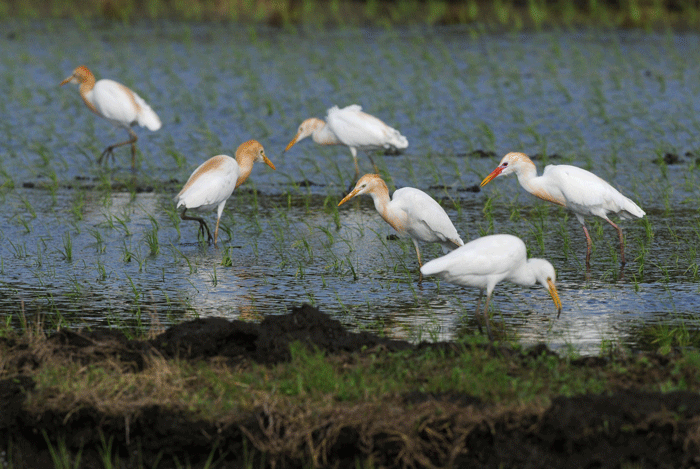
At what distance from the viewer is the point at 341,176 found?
1091 centimetres

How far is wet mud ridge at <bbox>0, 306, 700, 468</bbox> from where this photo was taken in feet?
13.4

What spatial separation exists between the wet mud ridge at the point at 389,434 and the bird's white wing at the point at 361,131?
260 inches

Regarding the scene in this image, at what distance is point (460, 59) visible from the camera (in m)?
20.1

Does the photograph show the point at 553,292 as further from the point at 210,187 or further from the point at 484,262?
the point at 210,187

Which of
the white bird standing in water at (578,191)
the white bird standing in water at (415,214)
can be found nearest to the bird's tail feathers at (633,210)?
the white bird standing in water at (578,191)

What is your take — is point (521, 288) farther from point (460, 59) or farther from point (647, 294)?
point (460, 59)

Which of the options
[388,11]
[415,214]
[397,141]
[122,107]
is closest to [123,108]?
[122,107]

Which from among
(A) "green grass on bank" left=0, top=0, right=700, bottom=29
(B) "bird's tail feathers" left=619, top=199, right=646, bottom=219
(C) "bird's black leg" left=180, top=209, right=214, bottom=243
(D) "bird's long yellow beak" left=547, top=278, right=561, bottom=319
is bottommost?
(D) "bird's long yellow beak" left=547, top=278, right=561, bottom=319

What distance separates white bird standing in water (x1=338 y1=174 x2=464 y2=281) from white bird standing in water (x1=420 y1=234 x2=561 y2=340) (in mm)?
1306

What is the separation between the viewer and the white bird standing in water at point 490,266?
5.64m

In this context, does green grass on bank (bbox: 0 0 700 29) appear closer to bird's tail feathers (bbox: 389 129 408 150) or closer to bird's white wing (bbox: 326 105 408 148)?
bird's white wing (bbox: 326 105 408 148)

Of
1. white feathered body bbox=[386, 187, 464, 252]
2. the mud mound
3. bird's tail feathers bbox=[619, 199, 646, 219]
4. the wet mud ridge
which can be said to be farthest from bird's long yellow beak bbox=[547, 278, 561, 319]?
bird's tail feathers bbox=[619, 199, 646, 219]

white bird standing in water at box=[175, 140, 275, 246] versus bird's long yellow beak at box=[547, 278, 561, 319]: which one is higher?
white bird standing in water at box=[175, 140, 275, 246]

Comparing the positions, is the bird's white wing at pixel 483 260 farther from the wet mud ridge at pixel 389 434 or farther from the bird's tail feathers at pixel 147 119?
the bird's tail feathers at pixel 147 119
